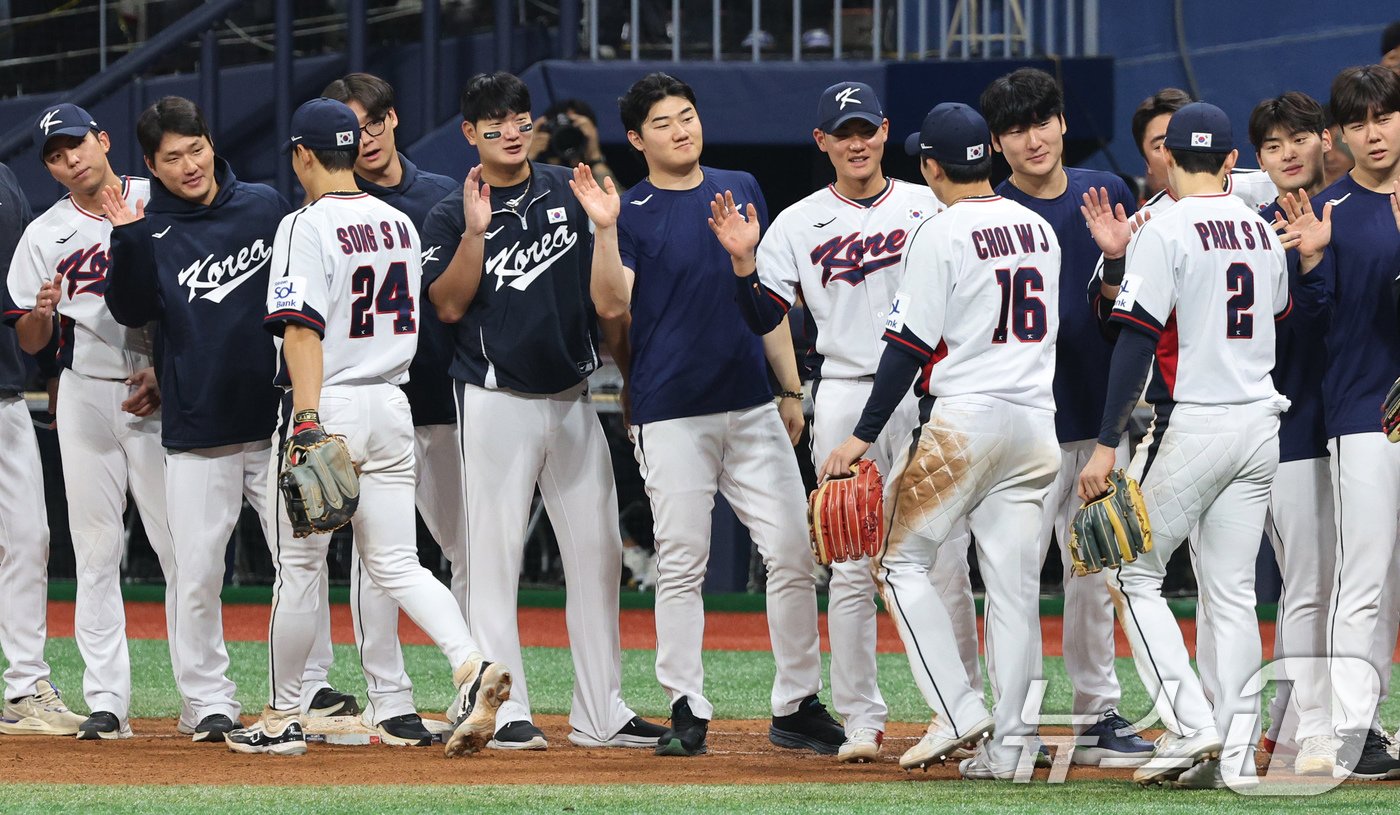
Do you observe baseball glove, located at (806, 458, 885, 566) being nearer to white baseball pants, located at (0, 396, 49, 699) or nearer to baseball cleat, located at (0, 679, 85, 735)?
baseball cleat, located at (0, 679, 85, 735)

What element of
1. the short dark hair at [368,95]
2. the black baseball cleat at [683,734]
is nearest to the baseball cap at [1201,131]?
the black baseball cleat at [683,734]

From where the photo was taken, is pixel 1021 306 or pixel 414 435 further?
pixel 414 435

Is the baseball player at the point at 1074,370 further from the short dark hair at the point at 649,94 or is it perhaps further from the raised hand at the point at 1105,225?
the short dark hair at the point at 649,94

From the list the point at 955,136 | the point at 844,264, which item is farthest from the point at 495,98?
the point at 955,136

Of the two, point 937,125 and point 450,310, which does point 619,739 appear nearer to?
point 450,310

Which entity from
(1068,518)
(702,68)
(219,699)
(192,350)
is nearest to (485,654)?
(219,699)

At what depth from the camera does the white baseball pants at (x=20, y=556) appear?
635 cm

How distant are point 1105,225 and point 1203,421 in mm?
769

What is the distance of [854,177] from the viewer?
5852 millimetres

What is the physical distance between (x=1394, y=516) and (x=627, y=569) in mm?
6070

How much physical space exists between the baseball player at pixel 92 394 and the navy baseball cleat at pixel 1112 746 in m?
3.15

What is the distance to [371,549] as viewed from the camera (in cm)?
547

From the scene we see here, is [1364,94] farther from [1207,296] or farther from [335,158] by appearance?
[335,158]

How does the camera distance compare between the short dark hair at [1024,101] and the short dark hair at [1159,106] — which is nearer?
the short dark hair at [1024,101]
